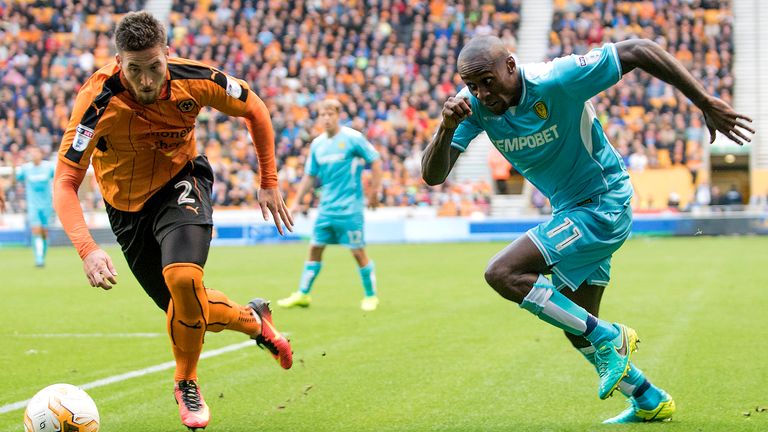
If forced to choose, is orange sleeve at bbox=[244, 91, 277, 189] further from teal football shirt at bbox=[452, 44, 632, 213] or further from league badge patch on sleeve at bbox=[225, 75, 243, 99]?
teal football shirt at bbox=[452, 44, 632, 213]

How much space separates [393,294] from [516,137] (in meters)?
8.34

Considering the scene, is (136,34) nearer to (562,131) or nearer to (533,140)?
(533,140)

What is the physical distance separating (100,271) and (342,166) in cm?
754

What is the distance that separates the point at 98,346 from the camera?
29.5ft

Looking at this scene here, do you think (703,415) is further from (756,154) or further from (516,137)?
(756,154)

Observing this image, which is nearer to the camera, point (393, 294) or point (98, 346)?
point (98, 346)

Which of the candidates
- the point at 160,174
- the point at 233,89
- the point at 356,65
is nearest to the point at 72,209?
the point at 160,174

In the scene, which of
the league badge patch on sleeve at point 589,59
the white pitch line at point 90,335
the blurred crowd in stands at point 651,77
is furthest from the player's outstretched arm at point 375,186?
the blurred crowd in stands at point 651,77

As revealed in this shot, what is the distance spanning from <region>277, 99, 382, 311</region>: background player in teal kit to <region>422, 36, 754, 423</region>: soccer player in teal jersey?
21.3 feet

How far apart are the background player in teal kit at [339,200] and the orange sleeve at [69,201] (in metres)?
6.83

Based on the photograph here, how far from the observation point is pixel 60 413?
4.96m

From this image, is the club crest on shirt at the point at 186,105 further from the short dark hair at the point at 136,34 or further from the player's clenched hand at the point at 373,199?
the player's clenched hand at the point at 373,199

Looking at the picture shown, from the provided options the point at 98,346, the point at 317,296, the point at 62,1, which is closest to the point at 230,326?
the point at 98,346

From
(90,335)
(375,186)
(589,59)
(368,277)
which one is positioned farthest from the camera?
(375,186)
